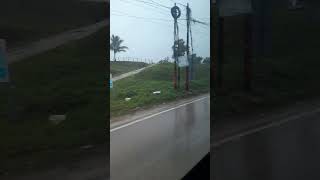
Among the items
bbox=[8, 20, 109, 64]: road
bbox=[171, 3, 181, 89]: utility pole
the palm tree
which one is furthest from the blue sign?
bbox=[171, 3, 181, 89]: utility pole

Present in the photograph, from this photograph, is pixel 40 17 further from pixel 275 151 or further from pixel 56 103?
pixel 275 151

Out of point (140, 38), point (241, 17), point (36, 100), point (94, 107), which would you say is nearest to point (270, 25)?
point (241, 17)

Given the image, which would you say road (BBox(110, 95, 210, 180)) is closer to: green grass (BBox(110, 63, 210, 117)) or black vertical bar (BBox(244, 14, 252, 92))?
green grass (BBox(110, 63, 210, 117))

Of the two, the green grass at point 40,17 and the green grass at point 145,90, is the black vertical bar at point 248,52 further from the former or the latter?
the green grass at point 40,17

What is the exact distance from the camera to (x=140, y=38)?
1.90m

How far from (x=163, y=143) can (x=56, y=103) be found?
1006mm

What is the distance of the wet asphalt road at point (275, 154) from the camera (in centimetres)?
278

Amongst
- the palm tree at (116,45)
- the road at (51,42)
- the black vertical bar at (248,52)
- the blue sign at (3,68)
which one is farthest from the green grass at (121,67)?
the black vertical bar at (248,52)

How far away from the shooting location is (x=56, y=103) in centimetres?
143

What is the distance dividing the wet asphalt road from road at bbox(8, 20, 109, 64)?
135cm

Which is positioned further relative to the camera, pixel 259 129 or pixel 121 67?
pixel 259 129

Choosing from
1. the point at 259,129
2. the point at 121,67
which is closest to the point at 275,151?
the point at 259,129

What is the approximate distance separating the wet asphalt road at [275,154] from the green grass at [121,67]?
104 cm

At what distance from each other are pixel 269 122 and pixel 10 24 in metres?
1.88
